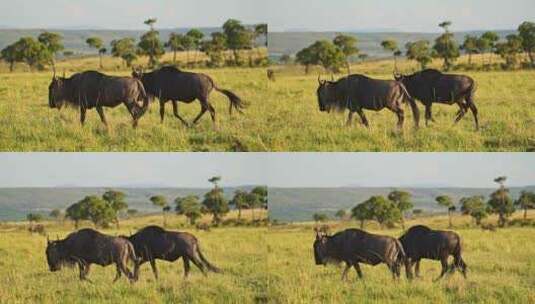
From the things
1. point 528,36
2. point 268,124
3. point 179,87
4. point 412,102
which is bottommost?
point 268,124

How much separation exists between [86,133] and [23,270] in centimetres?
161

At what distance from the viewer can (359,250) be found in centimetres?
1087

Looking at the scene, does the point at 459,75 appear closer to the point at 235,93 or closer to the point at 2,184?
the point at 235,93

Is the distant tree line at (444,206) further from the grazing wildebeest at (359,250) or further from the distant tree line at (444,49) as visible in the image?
the distant tree line at (444,49)

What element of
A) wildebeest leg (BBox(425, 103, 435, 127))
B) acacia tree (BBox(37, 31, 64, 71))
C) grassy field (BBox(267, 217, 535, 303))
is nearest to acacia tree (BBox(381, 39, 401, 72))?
wildebeest leg (BBox(425, 103, 435, 127))

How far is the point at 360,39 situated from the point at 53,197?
3.76 meters

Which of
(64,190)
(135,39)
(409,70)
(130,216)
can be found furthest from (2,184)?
(409,70)

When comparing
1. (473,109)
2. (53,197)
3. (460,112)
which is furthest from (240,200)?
(473,109)

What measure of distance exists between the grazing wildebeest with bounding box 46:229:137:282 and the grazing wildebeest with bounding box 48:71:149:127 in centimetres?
129

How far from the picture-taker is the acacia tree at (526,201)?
35.7ft

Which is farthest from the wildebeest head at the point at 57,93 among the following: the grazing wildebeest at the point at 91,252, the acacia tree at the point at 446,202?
the acacia tree at the point at 446,202

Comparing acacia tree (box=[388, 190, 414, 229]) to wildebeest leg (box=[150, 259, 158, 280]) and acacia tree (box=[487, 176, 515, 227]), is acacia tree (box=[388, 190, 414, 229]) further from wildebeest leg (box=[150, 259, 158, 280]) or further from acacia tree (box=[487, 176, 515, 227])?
wildebeest leg (box=[150, 259, 158, 280])

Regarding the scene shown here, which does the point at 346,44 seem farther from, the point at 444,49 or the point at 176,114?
the point at 176,114

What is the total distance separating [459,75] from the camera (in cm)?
1129
